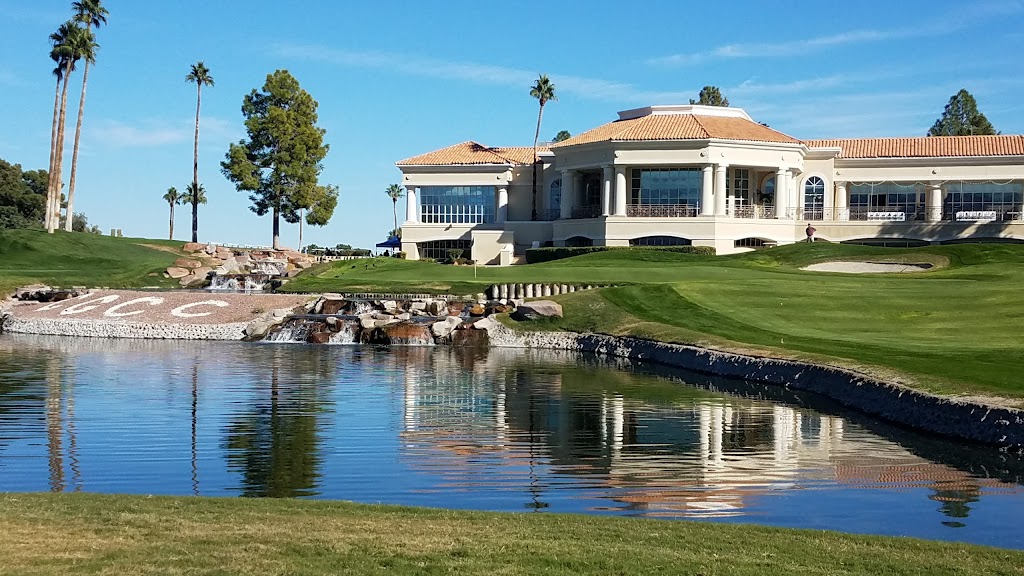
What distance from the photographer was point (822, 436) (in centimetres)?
1978

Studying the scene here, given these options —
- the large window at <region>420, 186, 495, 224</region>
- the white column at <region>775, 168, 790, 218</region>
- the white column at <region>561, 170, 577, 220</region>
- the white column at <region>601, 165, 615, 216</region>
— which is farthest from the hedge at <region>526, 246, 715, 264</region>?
the large window at <region>420, 186, 495, 224</region>

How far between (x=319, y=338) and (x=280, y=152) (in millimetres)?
43324

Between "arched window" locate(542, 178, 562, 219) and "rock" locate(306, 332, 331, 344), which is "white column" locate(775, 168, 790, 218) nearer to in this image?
"arched window" locate(542, 178, 562, 219)

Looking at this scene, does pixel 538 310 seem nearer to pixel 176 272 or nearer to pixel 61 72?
pixel 176 272

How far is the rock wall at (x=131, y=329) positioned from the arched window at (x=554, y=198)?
38.4 metres

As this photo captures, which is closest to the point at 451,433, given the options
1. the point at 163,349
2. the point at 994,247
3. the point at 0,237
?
the point at 163,349

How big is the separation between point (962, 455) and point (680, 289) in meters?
24.0

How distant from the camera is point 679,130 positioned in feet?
231

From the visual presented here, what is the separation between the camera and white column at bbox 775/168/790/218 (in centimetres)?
7088

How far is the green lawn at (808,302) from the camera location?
25188 mm

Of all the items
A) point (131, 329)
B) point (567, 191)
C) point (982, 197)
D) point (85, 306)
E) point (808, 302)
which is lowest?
point (131, 329)

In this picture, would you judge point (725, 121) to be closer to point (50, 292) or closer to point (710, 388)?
point (50, 292)

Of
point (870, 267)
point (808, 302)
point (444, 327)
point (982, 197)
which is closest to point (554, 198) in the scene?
point (870, 267)

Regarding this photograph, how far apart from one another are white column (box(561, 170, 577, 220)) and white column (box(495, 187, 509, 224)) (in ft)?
21.2
